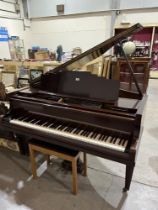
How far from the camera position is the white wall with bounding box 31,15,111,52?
7.85 metres

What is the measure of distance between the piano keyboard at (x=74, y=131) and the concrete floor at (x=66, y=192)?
67 cm

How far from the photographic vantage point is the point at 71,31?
845 cm

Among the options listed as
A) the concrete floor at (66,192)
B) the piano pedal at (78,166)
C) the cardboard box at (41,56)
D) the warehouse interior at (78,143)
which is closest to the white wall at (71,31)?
the cardboard box at (41,56)

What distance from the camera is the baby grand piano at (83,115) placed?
147cm

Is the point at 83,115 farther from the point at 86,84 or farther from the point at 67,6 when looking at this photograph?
the point at 67,6

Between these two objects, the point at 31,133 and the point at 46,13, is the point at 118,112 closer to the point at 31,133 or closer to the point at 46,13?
the point at 31,133

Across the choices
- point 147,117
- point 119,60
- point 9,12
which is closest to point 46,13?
point 9,12

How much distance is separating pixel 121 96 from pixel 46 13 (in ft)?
26.2

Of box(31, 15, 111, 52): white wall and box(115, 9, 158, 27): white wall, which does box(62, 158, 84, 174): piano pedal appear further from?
box(31, 15, 111, 52): white wall

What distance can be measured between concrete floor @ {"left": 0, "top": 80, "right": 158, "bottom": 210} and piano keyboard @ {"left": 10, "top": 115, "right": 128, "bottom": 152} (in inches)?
26.4

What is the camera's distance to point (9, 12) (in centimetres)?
797

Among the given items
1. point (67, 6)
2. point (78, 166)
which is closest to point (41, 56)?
point (67, 6)

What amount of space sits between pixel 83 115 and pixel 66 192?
0.89 m

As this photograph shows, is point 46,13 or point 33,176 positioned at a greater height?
point 46,13
